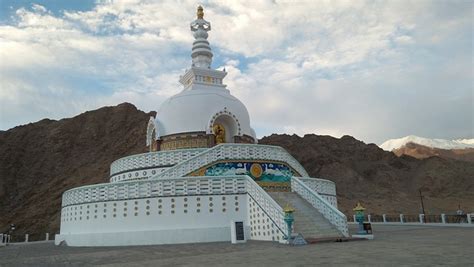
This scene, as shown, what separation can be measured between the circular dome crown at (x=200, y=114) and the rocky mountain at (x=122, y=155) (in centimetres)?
3767

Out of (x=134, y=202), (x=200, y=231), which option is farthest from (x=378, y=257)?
(x=134, y=202)

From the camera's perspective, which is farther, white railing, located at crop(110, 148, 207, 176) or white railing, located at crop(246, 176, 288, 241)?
white railing, located at crop(110, 148, 207, 176)

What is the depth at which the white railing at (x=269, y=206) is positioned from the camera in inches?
591

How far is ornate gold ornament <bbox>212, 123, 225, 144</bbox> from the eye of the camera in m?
25.8

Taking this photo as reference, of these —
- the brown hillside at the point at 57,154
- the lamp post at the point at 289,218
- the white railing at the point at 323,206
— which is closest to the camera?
the lamp post at the point at 289,218

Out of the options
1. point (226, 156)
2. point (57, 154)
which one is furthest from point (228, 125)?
point (57, 154)

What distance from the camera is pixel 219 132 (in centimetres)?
2625

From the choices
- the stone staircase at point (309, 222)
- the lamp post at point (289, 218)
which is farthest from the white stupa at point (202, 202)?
the lamp post at point (289, 218)

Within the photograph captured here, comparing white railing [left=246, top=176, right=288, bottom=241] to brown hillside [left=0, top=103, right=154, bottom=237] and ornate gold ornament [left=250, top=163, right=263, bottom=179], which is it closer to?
ornate gold ornament [left=250, top=163, right=263, bottom=179]

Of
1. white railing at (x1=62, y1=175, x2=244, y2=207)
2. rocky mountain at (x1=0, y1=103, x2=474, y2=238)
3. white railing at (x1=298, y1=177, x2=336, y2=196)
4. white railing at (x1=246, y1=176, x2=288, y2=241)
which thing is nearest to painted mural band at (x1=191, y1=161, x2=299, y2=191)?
white railing at (x1=298, y1=177, x2=336, y2=196)

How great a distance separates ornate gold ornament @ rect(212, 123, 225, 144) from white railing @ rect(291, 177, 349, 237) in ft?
23.5

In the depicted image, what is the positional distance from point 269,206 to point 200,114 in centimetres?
1100

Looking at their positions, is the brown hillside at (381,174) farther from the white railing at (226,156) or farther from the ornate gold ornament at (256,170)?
the ornate gold ornament at (256,170)

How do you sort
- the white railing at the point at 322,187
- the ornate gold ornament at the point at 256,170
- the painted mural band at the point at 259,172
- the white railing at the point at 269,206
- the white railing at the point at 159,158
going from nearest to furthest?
the white railing at the point at 269,206, the painted mural band at the point at 259,172, the ornate gold ornament at the point at 256,170, the white railing at the point at 322,187, the white railing at the point at 159,158
